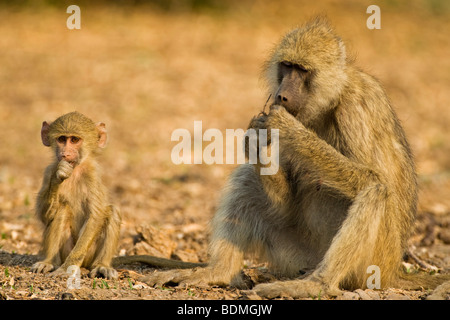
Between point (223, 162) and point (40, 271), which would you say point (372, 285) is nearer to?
point (40, 271)

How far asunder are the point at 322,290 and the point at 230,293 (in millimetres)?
679

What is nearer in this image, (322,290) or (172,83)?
(322,290)

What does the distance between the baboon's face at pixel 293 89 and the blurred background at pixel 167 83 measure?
58 cm

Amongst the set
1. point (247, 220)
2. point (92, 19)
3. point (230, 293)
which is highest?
point (92, 19)

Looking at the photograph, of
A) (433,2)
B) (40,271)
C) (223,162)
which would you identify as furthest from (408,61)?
(40,271)

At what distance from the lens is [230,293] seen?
4.53 metres

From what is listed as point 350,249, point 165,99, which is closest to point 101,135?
point 350,249

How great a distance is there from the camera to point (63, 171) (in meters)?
4.78

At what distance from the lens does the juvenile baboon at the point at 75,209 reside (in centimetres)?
494

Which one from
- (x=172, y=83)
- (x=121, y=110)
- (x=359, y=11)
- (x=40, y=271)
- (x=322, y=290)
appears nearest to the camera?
(x=322, y=290)

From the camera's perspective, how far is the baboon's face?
4.66 m

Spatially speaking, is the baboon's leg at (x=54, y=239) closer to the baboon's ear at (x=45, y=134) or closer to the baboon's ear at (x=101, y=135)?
the baboon's ear at (x=45, y=134)

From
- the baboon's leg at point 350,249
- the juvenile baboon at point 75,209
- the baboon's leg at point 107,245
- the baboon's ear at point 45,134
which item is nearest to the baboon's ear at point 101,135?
the juvenile baboon at point 75,209

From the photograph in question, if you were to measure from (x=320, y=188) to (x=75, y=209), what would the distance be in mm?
2015
